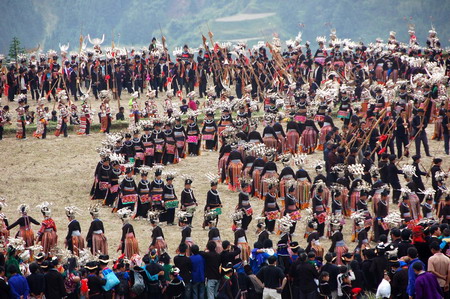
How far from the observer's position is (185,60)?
33.5 metres

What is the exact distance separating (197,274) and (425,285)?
170 inches

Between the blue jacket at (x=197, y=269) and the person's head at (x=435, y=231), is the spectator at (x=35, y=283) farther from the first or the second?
the person's head at (x=435, y=231)

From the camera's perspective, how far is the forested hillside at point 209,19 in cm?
7169

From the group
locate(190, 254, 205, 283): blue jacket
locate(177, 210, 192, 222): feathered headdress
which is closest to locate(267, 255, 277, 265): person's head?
locate(190, 254, 205, 283): blue jacket

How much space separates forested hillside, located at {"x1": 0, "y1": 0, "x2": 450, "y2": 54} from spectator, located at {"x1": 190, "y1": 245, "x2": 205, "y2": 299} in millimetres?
52020

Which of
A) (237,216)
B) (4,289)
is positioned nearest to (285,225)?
(237,216)

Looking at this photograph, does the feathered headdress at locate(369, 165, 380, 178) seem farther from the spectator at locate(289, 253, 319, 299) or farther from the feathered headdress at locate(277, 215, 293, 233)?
the spectator at locate(289, 253, 319, 299)

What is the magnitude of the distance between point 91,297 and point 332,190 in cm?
718

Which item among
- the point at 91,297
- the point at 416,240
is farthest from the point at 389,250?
the point at 91,297

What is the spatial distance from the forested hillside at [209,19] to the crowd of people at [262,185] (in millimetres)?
34004

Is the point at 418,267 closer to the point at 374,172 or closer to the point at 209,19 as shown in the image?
the point at 374,172

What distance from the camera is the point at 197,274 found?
47.6ft

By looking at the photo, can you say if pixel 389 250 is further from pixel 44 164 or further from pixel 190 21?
pixel 190 21

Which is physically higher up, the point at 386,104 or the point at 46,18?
the point at 46,18
